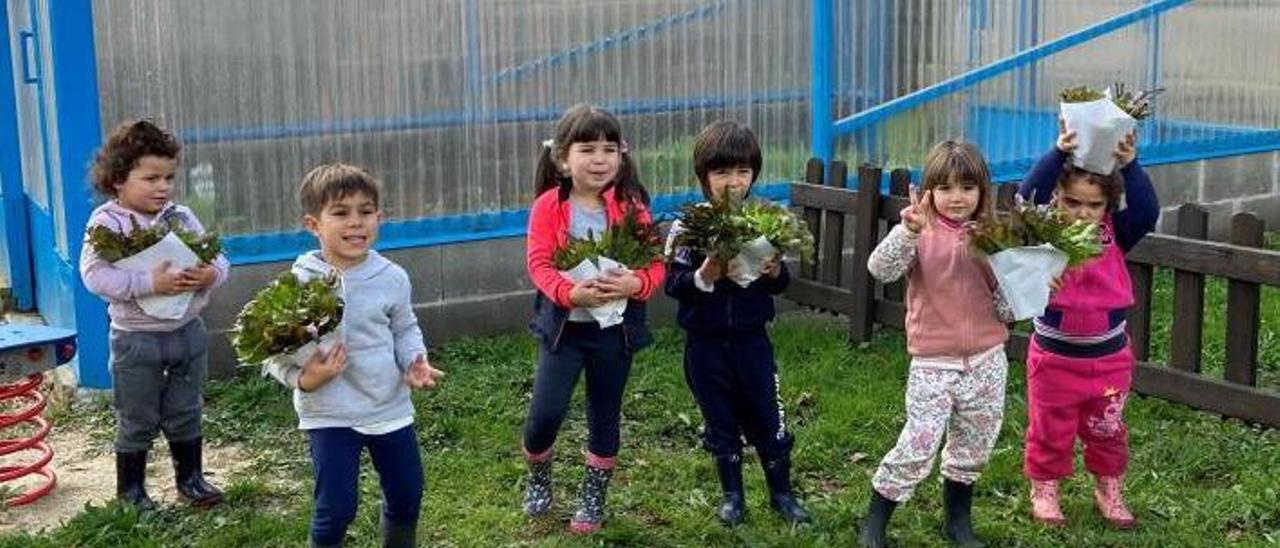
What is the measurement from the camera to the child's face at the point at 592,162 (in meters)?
5.39

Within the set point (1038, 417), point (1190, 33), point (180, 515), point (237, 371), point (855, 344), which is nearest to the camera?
point (1038, 417)

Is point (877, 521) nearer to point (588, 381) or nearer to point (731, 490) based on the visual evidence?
point (731, 490)

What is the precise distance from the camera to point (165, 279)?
5.71m

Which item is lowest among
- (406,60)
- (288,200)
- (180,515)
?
(180,515)

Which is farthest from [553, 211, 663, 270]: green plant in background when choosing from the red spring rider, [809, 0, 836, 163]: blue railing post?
[809, 0, 836, 163]: blue railing post

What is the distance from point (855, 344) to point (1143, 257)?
186 cm

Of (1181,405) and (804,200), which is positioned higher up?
(804,200)

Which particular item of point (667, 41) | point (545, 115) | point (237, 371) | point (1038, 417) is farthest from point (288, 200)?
point (1038, 417)

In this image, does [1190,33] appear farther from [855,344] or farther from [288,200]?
[288,200]

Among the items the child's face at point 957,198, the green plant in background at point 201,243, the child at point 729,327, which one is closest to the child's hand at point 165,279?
the green plant in background at point 201,243

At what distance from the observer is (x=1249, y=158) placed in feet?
38.4

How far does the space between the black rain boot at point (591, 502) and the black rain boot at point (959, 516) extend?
1233 mm

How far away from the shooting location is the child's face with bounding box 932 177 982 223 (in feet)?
16.8

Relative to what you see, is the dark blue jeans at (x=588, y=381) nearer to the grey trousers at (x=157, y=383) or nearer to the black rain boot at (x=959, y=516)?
the black rain boot at (x=959, y=516)
